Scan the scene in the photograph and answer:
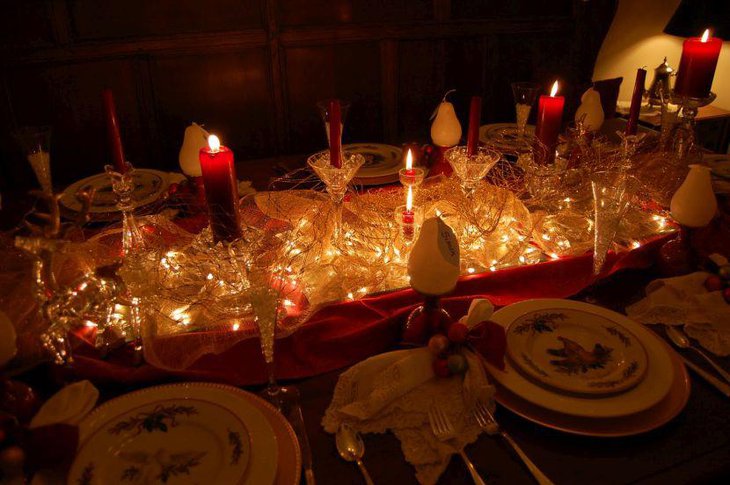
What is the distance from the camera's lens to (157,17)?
6.36 feet

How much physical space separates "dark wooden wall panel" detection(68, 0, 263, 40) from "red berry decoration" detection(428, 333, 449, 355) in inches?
66.4

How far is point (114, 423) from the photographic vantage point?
0.67 meters

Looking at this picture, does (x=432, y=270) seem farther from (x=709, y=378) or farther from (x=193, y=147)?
(x=193, y=147)

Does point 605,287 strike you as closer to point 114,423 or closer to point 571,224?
point 571,224

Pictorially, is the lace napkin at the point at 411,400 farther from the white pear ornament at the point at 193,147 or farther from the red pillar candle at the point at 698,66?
the red pillar candle at the point at 698,66

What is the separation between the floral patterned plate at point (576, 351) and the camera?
29.4 inches

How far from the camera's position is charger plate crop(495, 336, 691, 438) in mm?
696

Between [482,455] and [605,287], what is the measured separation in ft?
1.68

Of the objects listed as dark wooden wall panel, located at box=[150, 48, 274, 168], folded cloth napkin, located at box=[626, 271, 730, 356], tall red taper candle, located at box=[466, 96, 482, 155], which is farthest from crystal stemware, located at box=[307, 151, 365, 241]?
dark wooden wall panel, located at box=[150, 48, 274, 168]

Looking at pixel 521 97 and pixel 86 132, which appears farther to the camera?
pixel 86 132

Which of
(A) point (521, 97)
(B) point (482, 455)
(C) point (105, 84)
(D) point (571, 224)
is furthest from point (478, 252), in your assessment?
(C) point (105, 84)

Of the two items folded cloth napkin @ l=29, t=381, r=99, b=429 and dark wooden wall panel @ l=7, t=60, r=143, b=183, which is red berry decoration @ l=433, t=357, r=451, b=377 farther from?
dark wooden wall panel @ l=7, t=60, r=143, b=183

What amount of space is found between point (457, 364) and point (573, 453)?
0.18 metres

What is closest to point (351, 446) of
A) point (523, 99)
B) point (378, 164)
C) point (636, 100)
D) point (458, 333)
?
point (458, 333)
